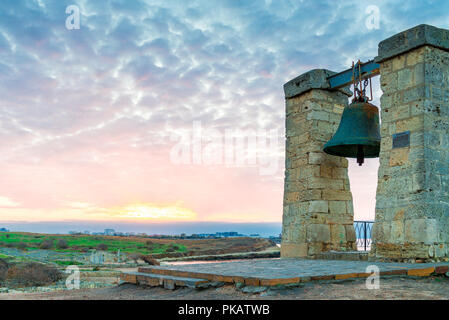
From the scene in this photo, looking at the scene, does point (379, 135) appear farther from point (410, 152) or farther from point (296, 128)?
point (296, 128)

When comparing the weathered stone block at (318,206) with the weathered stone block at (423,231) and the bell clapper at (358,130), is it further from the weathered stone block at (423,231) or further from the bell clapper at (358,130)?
the weathered stone block at (423,231)

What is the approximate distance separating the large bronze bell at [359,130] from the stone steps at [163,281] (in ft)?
12.0

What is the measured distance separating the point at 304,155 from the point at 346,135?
1.48 m

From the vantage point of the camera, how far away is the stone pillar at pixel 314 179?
855cm

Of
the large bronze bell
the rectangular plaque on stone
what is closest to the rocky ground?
the rectangular plaque on stone

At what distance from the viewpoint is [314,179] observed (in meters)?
8.57

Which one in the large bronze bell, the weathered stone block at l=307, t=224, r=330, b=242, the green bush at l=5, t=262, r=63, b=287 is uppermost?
the large bronze bell

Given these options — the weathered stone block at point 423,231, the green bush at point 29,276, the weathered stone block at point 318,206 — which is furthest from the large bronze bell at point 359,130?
the green bush at point 29,276

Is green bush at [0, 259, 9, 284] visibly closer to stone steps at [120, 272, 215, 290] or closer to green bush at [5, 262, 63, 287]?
green bush at [5, 262, 63, 287]

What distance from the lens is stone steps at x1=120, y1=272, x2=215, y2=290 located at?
5047 millimetres

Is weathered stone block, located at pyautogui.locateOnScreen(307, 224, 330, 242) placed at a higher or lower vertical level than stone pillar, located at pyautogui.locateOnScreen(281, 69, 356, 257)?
lower

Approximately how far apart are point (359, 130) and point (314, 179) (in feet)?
4.81

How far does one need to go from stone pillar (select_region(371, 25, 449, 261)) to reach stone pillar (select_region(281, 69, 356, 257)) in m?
1.59
